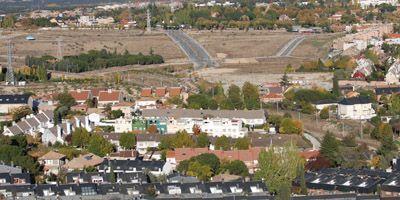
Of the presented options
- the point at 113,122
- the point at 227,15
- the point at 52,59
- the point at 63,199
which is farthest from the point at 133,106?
the point at 227,15

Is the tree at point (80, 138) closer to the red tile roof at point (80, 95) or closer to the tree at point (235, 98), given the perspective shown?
the tree at point (235, 98)

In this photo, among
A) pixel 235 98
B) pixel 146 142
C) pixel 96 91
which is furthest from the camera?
pixel 96 91

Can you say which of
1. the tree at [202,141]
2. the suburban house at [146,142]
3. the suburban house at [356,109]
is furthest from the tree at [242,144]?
the suburban house at [356,109]

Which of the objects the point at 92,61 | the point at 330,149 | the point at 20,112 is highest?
the point at 330,149

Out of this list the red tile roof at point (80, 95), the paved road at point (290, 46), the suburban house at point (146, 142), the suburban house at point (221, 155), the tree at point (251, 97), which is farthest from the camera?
the paved road at point (290, 46)

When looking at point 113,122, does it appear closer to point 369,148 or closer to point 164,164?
point 164,164

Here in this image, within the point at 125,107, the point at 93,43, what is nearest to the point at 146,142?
the point at 125,107

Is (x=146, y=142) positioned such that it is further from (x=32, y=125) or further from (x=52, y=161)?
(x=32, y=125)
